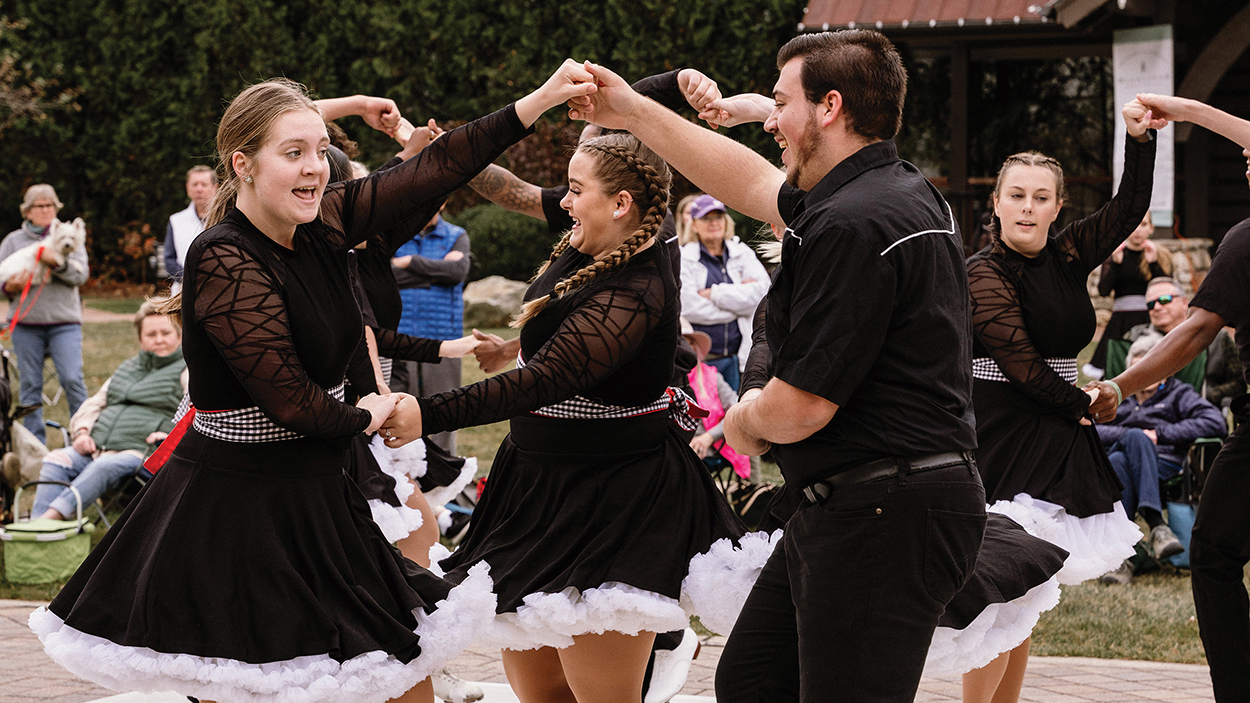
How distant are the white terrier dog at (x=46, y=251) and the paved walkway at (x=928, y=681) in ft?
14.0

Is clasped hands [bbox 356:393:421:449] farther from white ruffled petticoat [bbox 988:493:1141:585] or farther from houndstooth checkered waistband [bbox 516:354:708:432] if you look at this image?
white ruffled petticoat [bbox 988:493:1141:585]

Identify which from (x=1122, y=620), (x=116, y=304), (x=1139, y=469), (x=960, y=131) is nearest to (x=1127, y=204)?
(x=1122, y=620)

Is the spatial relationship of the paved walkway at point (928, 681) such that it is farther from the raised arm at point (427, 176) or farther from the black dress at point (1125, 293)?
the black dress at point (1125, 293)

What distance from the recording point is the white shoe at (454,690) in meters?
4.69

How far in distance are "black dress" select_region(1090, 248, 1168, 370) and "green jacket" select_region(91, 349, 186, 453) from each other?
6.75m

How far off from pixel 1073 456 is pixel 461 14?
15876 mm

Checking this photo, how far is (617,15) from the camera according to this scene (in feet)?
57.0

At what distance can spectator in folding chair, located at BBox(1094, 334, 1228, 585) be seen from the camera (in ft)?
23.8

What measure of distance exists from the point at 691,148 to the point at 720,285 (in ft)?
16.7

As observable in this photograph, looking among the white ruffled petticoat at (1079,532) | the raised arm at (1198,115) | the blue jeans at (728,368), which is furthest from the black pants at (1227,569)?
the blue jeans at (728,368)

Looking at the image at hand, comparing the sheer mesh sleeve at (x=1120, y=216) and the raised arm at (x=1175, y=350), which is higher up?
the sheer mesh sleeve at (x=1120, y=216)

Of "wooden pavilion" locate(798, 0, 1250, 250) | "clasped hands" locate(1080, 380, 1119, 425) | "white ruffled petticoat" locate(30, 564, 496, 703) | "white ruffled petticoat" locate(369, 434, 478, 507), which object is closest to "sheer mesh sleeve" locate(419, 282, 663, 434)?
"white ruffled petticoat" locate(30, 564, 496, 703)

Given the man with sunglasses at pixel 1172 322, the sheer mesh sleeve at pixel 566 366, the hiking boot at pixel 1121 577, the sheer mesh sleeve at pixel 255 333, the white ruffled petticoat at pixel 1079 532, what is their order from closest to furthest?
1. the sheer mesh sleeve at pixel 255 333
2. the sheer mesh sleeve at pixel 566 366
3. the white ruffled petticoat at pixel 1079 532
4. the hiking boot at pixel 1121 577
5. the man with sunglasses at pixel 1172 322

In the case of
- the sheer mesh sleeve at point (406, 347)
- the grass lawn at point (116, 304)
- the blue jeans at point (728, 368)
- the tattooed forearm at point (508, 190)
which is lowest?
the grass lawn at point (116, 304)
